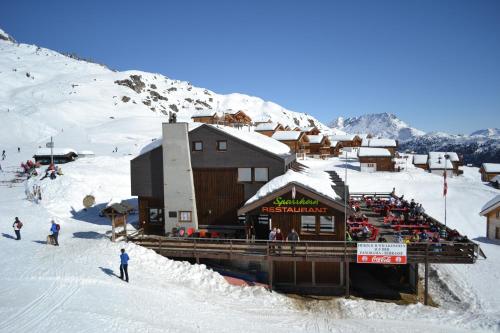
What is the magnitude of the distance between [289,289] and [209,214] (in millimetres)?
7706

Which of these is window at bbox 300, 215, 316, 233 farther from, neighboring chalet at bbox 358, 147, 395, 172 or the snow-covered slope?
the snow-covered slope

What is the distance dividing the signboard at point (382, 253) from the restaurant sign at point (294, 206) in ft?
10.2

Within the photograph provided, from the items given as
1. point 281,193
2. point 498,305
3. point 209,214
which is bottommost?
point 498,305

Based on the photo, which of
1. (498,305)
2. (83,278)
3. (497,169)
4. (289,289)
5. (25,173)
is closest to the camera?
(83,278)

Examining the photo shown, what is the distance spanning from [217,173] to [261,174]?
308cm

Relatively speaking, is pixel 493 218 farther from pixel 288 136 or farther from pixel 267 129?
pixel 267 129

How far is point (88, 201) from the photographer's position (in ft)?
108

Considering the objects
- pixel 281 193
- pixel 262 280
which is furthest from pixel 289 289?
pixel 281 193

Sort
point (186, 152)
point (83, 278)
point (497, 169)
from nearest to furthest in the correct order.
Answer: point (83, 278), point (186, 152), point (497, 169)

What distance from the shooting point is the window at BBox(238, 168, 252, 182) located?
24.8m

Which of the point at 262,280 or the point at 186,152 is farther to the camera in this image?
the point at 186,152

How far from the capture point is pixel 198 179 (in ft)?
82.9

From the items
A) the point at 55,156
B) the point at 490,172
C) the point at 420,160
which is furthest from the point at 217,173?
the point at 420,160

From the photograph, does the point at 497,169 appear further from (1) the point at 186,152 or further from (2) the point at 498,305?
(1) the point at 186,152
